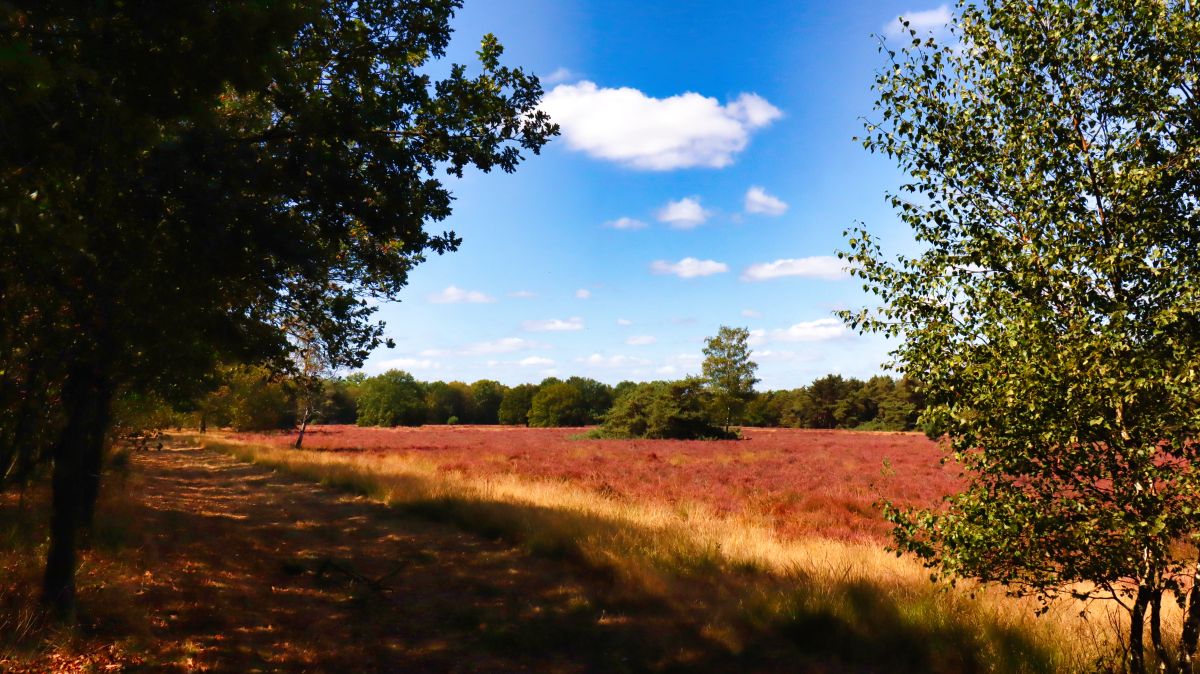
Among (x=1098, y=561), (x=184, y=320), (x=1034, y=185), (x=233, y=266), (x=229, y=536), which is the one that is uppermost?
(x=1034, y=185)

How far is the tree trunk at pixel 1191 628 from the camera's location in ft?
16.2

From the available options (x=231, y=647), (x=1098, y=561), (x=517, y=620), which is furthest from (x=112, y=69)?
(x=1098, y=561)

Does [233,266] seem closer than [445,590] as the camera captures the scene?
Yes

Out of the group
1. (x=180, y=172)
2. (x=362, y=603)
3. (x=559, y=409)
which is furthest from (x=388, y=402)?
(x=180, y=172)

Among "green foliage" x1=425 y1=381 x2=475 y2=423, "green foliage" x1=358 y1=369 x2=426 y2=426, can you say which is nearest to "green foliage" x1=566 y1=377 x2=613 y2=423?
"green foliage" x1=425 y1=381 x2=475 y2=423

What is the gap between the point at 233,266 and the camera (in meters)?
6.34

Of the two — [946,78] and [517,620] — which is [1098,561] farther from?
[517,620]

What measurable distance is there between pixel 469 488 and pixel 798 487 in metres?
10.5

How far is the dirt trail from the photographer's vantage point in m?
6.29

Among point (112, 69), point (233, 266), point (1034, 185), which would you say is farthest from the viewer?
point (233, 266)

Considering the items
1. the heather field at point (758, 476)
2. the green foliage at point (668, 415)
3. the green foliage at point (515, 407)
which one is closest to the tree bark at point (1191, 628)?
the heather field at point (758, 476)

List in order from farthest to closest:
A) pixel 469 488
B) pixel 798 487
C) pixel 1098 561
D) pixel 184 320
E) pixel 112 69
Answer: pixel 798 487
pixel 469 488
pixel 184 320
pixel 1098 561
pixel 112 69

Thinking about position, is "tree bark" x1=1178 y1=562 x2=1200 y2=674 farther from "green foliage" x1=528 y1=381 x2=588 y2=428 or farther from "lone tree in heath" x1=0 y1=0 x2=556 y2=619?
"green foliage" x1=528 y1=381 x2=588 y2=428

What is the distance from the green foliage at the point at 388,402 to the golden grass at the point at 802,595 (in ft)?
237
